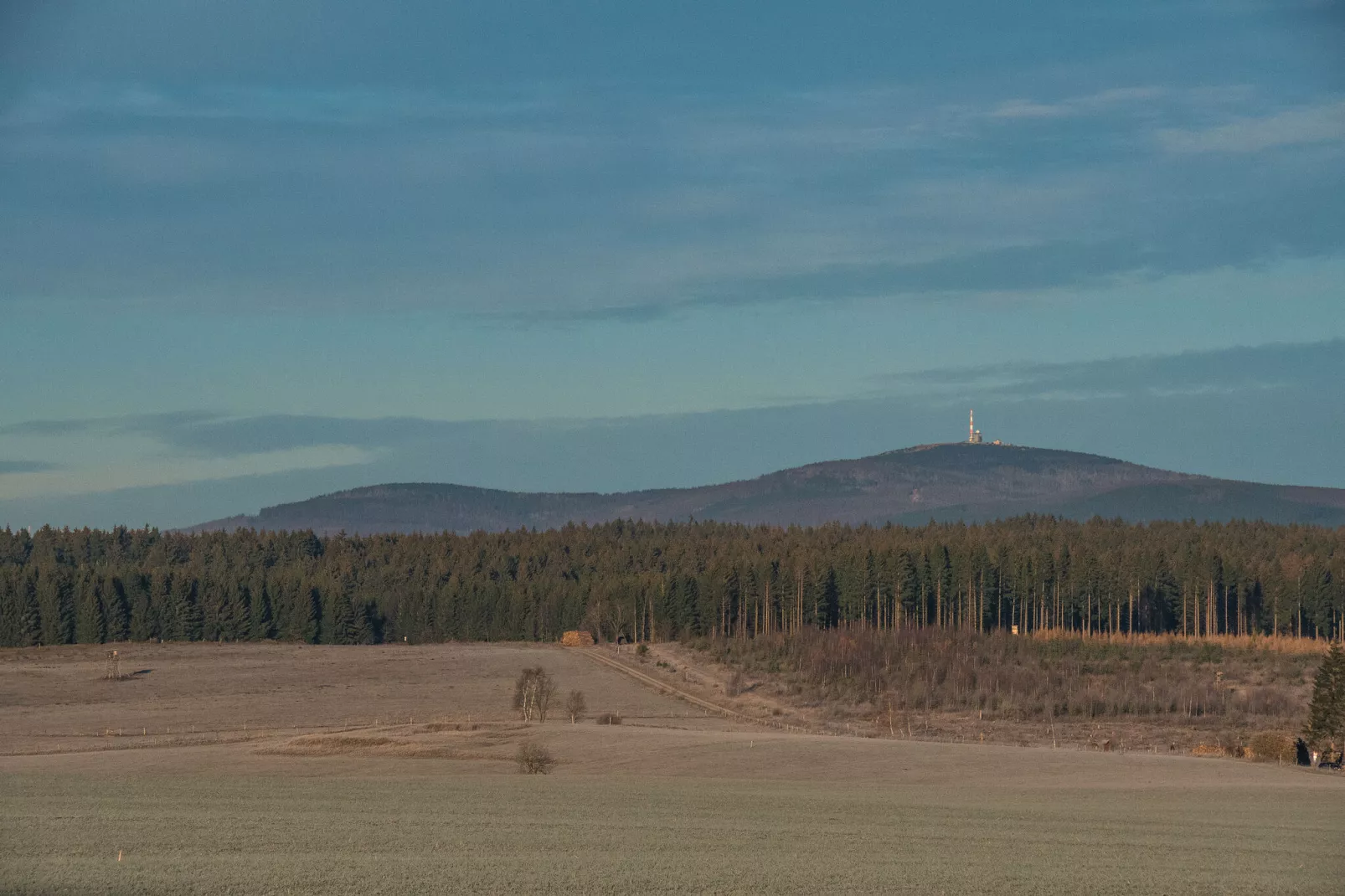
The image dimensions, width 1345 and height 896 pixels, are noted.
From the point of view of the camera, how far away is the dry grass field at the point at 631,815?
3422 cm

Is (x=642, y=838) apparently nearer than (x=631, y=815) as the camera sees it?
Yes

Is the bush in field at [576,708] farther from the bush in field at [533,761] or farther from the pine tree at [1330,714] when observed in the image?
the pine tree at [1330,714]

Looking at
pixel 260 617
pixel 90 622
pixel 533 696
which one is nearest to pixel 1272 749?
pixel 533 696

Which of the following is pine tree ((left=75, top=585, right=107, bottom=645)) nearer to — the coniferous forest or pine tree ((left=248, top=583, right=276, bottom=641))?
the coniferous forest

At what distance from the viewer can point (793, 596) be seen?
15900 cm

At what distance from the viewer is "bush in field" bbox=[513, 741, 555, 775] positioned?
204 ft

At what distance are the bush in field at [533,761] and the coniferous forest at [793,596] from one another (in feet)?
295

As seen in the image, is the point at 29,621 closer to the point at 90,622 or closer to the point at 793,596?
the point at 90,622

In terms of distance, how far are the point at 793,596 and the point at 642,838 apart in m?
120

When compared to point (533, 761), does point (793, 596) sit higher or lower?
higher

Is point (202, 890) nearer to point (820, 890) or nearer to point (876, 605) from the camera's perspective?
point (820, 890)

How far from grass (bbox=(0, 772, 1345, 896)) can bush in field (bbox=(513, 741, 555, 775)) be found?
743 centimetres

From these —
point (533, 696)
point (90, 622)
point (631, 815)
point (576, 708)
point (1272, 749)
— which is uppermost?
point (90, 622)

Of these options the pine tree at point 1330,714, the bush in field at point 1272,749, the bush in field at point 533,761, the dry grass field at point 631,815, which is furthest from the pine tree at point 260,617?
the pine tree at point 1330,714
